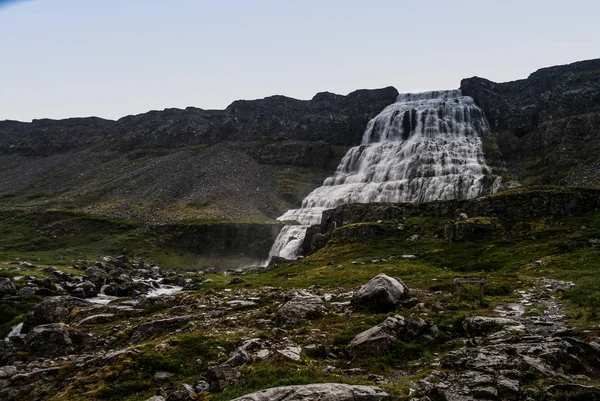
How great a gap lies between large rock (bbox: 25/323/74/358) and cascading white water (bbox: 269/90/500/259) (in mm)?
59637

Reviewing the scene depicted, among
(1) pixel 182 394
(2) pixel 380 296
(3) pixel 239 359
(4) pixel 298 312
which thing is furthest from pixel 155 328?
(2) pixel 380 296

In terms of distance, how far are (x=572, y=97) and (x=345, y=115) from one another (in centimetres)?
8786

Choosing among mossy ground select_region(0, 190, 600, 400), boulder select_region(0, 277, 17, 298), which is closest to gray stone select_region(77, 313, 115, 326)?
mossy ground select_region(0, 190, 600, 400)

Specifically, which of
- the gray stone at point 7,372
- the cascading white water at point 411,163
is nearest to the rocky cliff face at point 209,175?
the cascading white water at point 411,163

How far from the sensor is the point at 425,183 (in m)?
110

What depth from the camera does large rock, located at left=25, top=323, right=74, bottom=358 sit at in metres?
22.6

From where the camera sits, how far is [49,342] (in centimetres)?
2298

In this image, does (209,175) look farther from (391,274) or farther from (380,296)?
(380,296)

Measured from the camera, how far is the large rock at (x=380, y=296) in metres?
23.4

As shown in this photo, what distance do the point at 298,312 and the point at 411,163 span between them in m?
108

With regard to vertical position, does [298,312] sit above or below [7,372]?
above

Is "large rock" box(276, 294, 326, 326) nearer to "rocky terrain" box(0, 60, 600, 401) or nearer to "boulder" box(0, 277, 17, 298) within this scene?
"rocky terrain" box(0, 60, 600, 401)

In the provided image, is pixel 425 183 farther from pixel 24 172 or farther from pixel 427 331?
pixel 24 172

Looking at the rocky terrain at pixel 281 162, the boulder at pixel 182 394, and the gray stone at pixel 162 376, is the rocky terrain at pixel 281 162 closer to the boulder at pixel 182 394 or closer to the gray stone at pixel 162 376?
the gray stone at pixel 162 376
